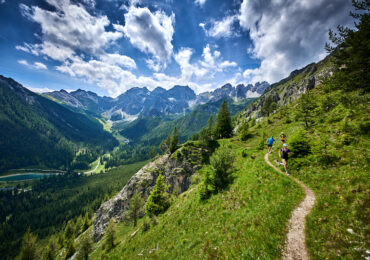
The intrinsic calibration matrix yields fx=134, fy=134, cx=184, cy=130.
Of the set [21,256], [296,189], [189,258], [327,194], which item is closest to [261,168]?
[296,189]

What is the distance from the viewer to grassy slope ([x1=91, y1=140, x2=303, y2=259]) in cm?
959

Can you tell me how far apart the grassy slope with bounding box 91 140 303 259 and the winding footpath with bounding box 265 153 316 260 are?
421 mm

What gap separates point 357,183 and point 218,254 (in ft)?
38.7

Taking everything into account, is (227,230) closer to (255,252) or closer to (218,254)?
(218,254)

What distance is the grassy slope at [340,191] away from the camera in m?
6.83

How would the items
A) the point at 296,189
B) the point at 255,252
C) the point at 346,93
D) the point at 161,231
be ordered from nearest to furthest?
the point at 255,252 < the point at 296,189 < the point at 346,93 < the point at 161,231

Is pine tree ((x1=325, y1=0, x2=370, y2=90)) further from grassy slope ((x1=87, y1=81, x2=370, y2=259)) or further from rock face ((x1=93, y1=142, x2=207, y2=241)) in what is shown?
rock face ((x1=93, y1=142, x2=207, y2=241))

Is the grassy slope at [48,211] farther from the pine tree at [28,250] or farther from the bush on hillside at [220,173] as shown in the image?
the bush on hillside at [220,173]

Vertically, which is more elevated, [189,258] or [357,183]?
[357,183]

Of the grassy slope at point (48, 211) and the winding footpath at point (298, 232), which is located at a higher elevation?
the winding footpath at point (298, 232)

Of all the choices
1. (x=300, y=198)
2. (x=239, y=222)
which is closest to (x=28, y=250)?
(x=239, y=222)

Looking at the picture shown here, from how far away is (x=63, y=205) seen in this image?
488ft

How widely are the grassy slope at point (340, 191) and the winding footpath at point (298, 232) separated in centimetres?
35

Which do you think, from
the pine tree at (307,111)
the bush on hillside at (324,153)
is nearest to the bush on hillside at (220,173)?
the bush on hillside at (324,153)
